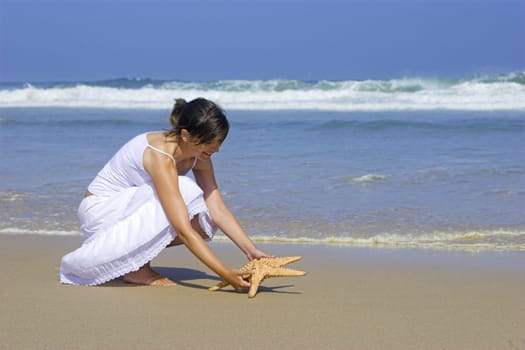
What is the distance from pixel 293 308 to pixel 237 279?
375mm

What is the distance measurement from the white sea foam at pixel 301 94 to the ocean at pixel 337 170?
1.18 feet

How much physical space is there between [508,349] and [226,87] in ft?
86.4

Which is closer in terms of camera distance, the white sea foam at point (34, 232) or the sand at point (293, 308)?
the sand at point (293, 308)

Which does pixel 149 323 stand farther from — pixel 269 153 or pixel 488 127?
pixel 488 127

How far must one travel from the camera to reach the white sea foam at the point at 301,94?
72.7 feet

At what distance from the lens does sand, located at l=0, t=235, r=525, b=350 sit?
3064 millimetres

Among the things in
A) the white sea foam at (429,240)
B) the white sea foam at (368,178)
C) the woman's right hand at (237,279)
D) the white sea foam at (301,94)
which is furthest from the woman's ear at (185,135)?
the white sea foam at (301,94)

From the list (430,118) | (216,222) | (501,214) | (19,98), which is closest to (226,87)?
(19,98)

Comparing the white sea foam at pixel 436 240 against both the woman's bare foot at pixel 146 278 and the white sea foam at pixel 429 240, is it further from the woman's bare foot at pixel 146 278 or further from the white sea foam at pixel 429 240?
the woman's bare foot at pixel 146 278

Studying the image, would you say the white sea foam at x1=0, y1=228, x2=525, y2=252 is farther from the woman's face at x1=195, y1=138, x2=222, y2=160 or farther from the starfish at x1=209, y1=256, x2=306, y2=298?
the woman's face at x1=195, y1=138, x2=222, y2=160

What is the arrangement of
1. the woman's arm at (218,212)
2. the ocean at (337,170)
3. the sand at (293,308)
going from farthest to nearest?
the ocean at (337,170), the woman's arm at (218,212), the sand at (293,308)

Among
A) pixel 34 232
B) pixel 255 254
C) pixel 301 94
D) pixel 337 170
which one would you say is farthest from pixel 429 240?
pixel 301 94

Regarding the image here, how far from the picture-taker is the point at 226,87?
28.9 metres

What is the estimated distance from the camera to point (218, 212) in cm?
428
